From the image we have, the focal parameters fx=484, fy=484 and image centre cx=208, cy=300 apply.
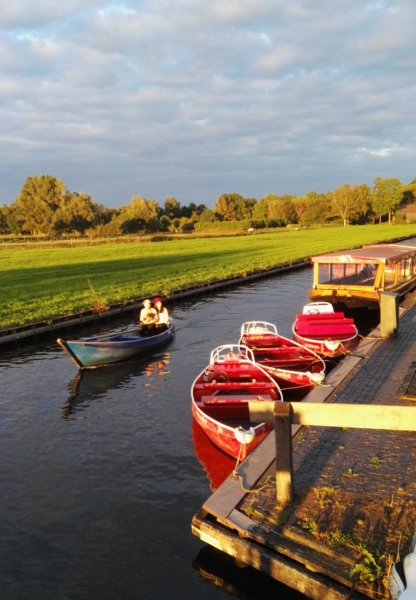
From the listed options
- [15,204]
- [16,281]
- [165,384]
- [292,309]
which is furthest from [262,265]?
[15,204]

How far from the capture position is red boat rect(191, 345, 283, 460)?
10.9 m

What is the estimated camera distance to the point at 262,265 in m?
48.9

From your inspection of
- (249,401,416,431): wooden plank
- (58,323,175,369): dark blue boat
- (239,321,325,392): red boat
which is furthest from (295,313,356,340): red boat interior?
(249,401,416,431): wooden plank

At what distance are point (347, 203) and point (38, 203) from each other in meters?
91.4

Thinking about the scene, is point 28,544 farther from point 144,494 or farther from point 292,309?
point 292,309

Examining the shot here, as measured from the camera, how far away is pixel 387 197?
526 feet

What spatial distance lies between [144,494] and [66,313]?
1796 centimetres

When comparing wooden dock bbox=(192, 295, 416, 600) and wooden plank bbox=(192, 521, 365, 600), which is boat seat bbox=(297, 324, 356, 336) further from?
wooden plank bbox=(192, 521, 365, 600)

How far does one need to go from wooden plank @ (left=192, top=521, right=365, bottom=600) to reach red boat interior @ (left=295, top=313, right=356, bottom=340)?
13.6 meters

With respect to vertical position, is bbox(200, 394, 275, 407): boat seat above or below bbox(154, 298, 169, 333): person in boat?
below

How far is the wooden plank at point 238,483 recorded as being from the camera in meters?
7.75

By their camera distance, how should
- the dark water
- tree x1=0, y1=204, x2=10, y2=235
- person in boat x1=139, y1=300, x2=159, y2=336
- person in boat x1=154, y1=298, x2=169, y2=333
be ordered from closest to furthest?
the dark water, person in boat x1=139, y1=300, x2=159, y2=336, person in boat x1=154, y1=298, x2=169, y2=333, tree x1=0, y1=204, x2=10, y2=235

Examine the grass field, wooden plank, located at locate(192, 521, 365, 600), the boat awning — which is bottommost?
wooden plank, located at locate(192, 521, 365, 600)

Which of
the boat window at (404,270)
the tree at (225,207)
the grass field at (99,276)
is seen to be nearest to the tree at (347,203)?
the tree at (225,207)
